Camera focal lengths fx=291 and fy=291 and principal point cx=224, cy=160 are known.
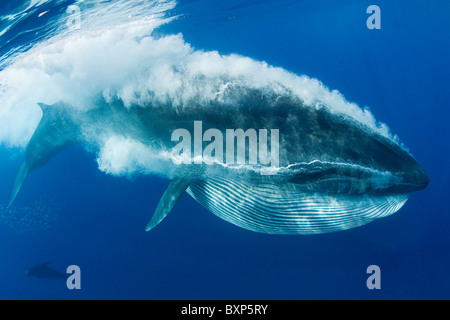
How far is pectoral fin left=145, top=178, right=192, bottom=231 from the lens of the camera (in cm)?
577

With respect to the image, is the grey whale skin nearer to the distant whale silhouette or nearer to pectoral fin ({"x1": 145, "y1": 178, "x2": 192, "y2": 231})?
pectoral fin ({"x1": 145, "y1": 178, "x2": 192, "y2": 231})

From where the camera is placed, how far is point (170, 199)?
583 cm

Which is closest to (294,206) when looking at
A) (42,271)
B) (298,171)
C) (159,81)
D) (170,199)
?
(298,171)

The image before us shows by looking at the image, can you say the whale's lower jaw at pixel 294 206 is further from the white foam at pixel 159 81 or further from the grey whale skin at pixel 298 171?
the white foam at pixel 159 81

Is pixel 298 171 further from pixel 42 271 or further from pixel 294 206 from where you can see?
pixel 42 271

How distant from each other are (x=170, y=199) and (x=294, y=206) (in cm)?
242

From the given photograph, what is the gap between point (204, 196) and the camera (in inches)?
250

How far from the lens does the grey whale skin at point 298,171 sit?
4578mm

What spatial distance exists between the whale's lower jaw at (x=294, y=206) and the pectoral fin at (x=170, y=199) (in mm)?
467

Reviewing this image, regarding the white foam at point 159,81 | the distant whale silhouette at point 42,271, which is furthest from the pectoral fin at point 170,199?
the distant whale silhouette at point 42,271

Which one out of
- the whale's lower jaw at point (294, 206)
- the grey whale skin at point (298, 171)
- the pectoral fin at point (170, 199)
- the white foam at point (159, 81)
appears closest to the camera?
the grey whale skin at point (298, 171)

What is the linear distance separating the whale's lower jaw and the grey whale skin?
2 cm

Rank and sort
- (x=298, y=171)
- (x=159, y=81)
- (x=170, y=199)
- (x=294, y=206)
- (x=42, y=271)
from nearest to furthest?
1. (x=298, y=171)
2. (x=294, y=206)
3. (x=170, y=199)
4. (x=159, y=81)
5. (x=42, y=271)
